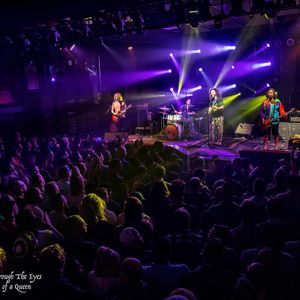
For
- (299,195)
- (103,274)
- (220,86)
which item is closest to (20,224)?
(103,274)

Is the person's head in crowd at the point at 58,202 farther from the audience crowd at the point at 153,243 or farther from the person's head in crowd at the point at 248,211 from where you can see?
the person's head in crowd at the point at 248,211

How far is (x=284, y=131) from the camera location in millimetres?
13031

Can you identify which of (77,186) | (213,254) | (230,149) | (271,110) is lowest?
(230,149)

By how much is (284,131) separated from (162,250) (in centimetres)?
1108

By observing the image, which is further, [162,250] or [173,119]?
[173,119]

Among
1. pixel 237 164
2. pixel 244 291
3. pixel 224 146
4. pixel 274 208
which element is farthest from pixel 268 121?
pixel 244 291

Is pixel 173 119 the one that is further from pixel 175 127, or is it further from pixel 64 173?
pixel 64 173

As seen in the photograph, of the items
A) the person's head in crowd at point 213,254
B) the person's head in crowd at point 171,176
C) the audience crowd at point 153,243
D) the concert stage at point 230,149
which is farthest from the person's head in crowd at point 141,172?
the concert stage at point 230,149

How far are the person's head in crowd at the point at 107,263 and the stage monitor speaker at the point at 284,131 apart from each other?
11252 mm

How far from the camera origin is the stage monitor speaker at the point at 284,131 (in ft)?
42.4

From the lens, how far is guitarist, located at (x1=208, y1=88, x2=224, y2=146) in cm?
1182

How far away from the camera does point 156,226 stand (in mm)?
4402

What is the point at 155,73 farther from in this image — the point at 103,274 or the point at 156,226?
the point at 103,274

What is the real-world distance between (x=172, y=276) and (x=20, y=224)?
59.9 inches
